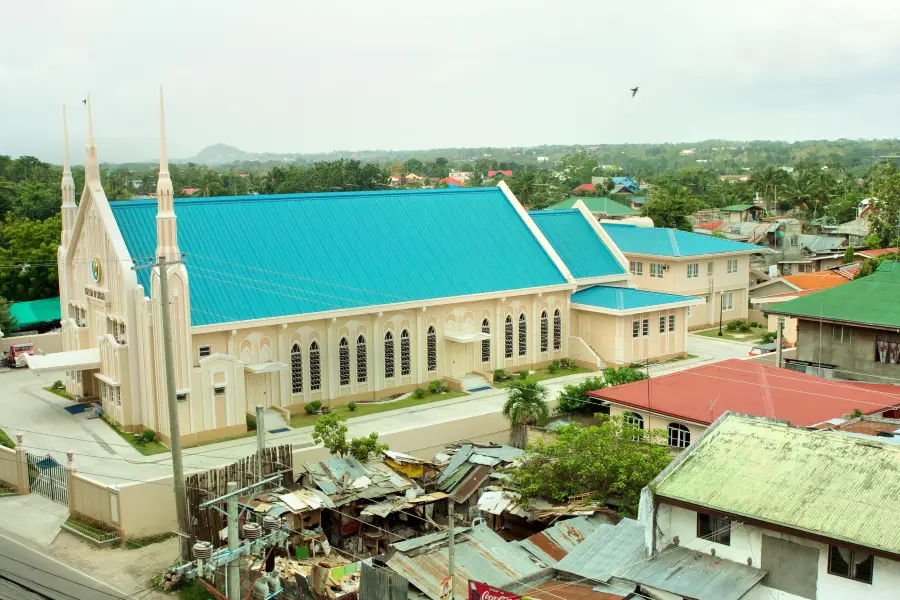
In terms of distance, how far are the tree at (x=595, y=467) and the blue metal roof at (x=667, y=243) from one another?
31.7 meters

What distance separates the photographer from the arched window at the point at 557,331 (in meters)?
47.6

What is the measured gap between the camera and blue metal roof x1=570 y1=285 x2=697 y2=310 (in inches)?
1845

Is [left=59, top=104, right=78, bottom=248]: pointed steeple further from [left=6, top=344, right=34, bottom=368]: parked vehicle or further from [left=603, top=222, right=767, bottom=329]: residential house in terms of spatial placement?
[left=603, top=222, right=767, bottom=329]: residential house

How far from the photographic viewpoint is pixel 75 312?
137ft

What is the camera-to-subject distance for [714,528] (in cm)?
2073

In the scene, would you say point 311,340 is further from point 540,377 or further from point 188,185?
point 188,185

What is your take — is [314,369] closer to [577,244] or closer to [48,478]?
[48,478]

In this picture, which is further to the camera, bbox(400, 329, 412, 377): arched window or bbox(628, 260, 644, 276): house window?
bbox(628, 260, 644, 276): house window

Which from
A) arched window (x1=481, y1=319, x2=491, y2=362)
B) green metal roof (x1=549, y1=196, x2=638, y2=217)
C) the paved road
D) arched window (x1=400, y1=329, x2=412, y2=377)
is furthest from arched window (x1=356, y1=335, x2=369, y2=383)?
green metal roof (x1=549, y1=196, x2=638, y2=217)

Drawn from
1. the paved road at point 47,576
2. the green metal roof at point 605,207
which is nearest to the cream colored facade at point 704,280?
the paved road at point 47,576

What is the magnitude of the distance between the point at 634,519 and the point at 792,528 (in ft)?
18.8

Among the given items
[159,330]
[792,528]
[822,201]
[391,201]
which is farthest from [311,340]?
[822,201]

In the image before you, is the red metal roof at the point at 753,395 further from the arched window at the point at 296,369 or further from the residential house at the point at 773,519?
the arched window at the point at 296,369

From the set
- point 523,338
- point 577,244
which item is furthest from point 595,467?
point 577,244
